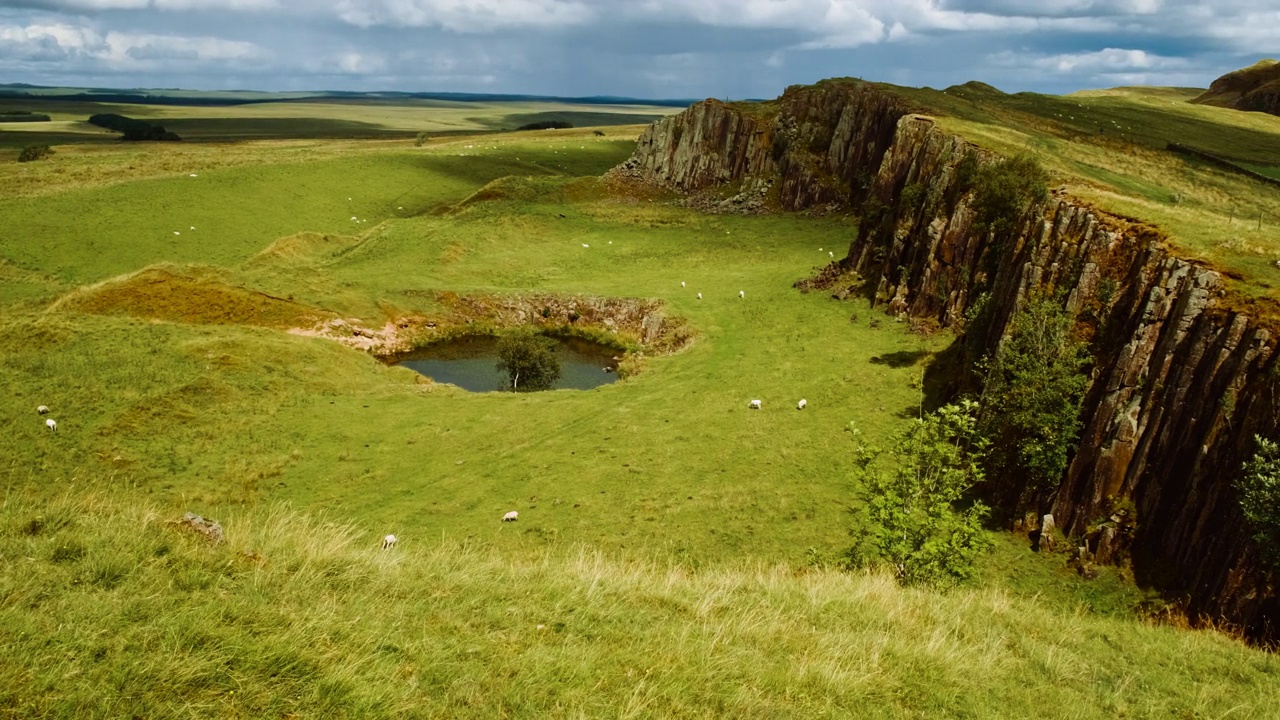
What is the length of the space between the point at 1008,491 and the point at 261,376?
36453mm

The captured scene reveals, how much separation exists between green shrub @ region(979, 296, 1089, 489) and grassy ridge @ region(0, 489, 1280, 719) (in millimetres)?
9623

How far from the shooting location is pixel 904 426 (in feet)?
103

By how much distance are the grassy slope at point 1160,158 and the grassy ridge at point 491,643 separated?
15161 mm

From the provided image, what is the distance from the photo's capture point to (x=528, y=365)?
148 feet

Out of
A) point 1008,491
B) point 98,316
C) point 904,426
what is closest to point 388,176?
point 98,316

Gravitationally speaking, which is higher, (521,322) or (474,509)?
(521,322)

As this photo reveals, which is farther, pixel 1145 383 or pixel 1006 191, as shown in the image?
pixel 1006 191

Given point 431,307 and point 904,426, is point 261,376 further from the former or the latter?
point 904,426

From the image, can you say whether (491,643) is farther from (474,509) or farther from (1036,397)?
(1036,397)

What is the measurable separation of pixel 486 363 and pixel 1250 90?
159225 millimetres

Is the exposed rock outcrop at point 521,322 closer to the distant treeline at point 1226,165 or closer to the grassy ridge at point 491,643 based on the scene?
the grassy ridge at point 491,643

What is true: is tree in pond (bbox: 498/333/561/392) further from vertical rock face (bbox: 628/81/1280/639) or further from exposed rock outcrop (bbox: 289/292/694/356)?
vertical rock face (bbox: 628/81/1280/639)

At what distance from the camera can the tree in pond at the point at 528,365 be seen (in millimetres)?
45125

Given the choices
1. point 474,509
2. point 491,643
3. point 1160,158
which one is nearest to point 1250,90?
point 1160,158
